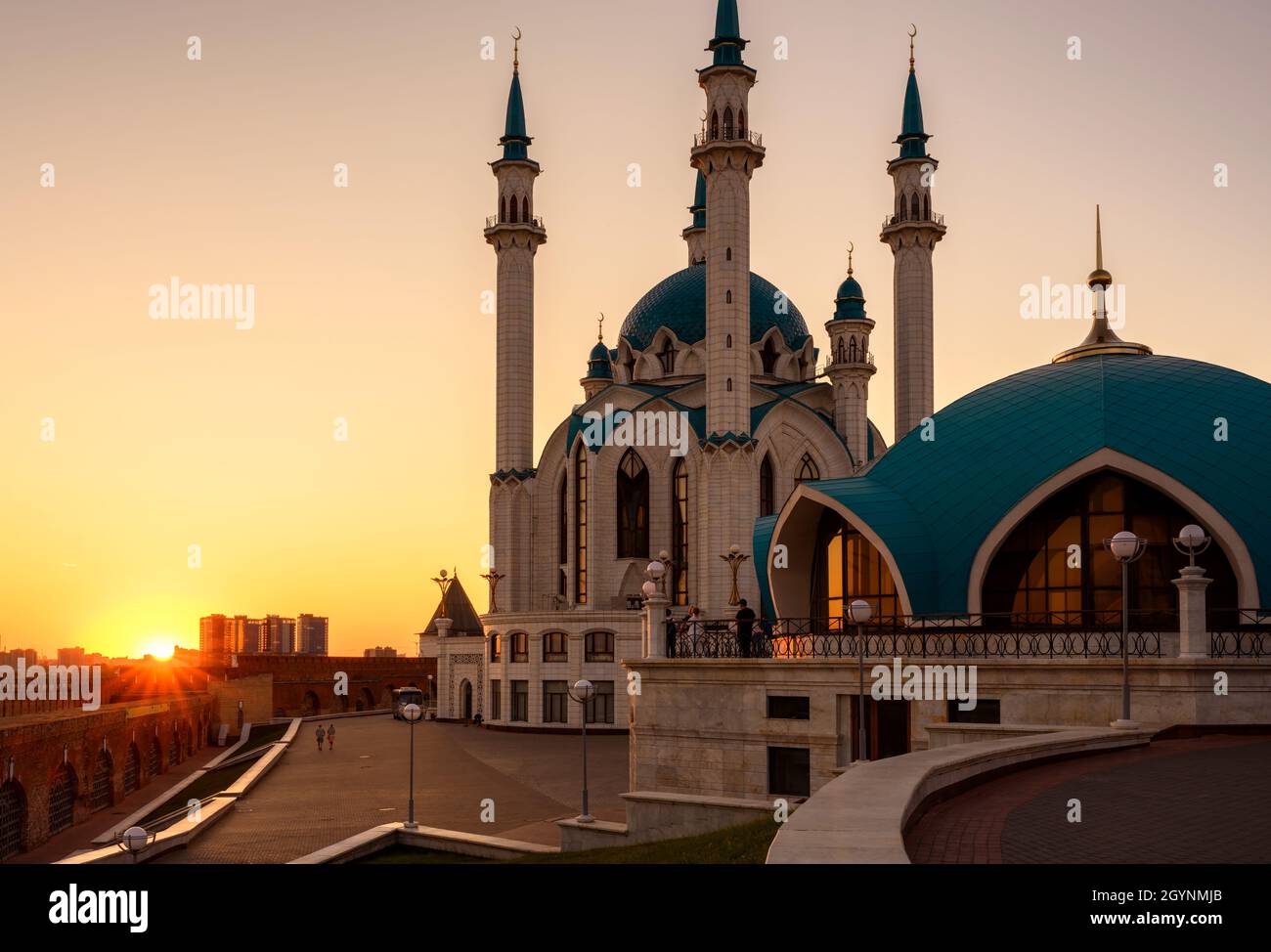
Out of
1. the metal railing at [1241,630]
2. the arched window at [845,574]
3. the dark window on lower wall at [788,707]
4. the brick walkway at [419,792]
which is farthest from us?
the arched window at [845,574]

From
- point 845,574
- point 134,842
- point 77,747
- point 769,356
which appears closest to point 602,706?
point 77,747

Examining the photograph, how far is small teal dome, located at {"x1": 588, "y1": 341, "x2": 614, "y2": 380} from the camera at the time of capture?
68688 mm

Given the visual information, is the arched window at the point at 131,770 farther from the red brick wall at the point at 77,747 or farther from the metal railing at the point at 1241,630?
the metal railing at the point at 1241,630

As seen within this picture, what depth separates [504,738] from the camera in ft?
158

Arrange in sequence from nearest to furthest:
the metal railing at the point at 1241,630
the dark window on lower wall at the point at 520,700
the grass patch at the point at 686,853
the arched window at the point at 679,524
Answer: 1. the grass patch at the point at 686,853
2. the metal railing at the point at 1241,630
3. the dark window on lower wall at the point at 520,700
4. the arched window at the point at 679,524

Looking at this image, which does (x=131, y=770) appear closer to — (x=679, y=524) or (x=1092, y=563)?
(x=679, y=524)

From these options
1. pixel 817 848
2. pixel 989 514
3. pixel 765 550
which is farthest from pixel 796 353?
pixel 817 848

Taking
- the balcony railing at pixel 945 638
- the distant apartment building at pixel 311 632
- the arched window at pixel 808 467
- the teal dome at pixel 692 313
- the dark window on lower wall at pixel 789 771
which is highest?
the teal dome at pixel 692 313

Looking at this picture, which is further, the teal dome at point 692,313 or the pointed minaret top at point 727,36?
the teal dome at point 692,313

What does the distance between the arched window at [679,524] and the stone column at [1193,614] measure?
35.8 metres

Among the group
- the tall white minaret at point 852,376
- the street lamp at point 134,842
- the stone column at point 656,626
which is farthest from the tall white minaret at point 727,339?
the street lamp at point 134,842

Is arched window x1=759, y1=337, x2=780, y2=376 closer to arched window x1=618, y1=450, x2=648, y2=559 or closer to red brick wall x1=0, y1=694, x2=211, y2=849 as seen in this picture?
arched window x1=618, y1=450, x2=648, y2=559

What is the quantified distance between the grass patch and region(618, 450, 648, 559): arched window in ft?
115

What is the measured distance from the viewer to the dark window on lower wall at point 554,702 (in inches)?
2023
